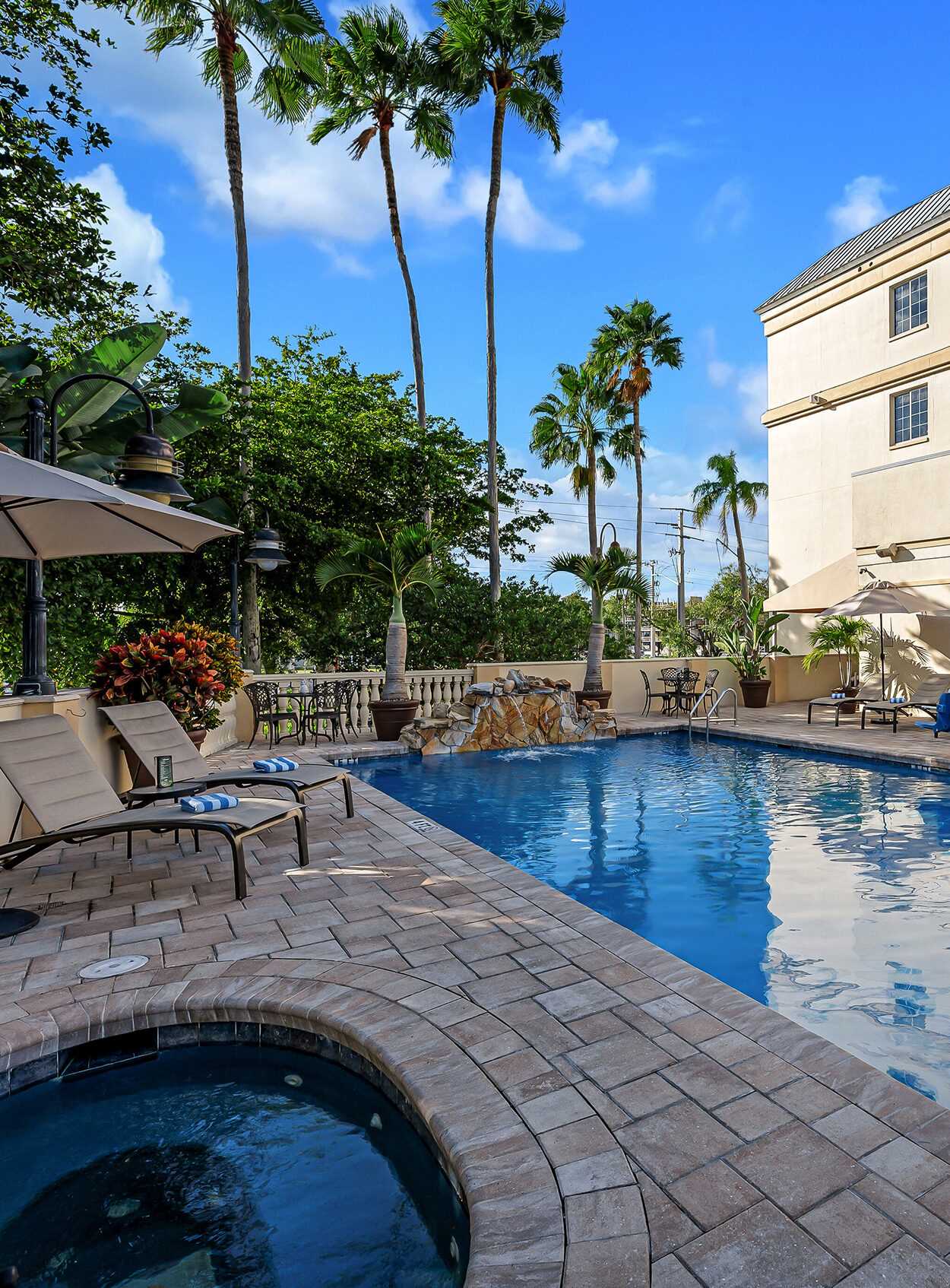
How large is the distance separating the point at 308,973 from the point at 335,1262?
4.45 feet

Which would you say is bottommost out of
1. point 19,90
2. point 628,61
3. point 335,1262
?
point 335,1262

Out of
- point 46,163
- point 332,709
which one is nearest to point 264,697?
point 332,709

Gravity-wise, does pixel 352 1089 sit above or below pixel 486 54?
below

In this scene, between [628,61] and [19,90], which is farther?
[628,61]

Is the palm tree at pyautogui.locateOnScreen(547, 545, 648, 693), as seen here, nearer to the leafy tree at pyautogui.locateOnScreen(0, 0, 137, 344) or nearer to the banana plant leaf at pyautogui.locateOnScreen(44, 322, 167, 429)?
the banana plant leaf at pyautogui.locateOnScreen(44, 322, 167, 429)

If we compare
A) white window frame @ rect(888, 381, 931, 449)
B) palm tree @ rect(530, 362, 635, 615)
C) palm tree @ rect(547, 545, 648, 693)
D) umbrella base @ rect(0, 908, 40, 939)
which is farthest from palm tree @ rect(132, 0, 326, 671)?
white window frame @ rect(888, 381, 931, 449)

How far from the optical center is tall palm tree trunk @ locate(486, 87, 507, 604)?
16938 millimetres

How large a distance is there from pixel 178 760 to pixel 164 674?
1305 mm

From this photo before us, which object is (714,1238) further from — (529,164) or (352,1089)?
(529,164)

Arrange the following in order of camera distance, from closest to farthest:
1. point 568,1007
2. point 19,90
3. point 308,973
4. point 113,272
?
point 568,1007 → point 308,973 → point 19,90 → point 113,272

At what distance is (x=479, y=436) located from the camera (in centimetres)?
1892

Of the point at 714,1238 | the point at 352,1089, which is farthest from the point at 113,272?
the point at 714,1238

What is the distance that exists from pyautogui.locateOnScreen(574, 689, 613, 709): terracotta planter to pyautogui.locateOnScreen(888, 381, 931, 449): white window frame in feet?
30.0

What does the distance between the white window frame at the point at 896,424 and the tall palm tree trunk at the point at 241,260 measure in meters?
14.0
